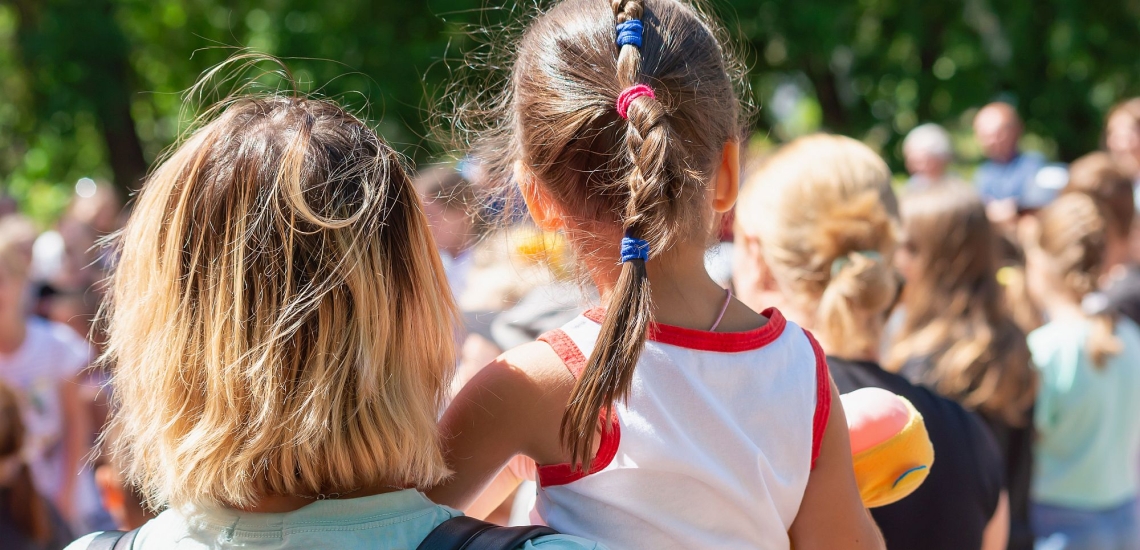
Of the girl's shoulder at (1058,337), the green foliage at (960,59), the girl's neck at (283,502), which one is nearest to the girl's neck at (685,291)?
the girl's neck at (283,502)

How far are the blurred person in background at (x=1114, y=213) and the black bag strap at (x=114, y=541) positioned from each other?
11.7 feet

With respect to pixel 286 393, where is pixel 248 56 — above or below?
above

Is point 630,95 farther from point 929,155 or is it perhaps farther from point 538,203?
point 929,155

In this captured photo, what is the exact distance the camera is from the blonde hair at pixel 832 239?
186cm

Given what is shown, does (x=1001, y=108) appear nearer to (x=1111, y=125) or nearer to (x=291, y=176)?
(x=1111, y=125)

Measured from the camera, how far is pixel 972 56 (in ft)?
30.0

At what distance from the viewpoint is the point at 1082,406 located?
11.0 ft

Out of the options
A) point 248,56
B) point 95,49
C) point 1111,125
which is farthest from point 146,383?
point 95,49

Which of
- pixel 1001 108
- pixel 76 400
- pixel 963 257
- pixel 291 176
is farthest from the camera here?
pixel 1001 108

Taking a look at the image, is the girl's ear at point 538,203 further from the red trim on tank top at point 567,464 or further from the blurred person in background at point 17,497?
the blurred person in background at point 17,497

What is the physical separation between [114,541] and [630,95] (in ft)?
2.69

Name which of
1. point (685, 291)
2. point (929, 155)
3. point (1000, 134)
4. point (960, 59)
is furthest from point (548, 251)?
point (960, 59)

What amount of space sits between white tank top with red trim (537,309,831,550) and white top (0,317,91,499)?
3.55 metres

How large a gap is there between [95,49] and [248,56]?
8844 mm
